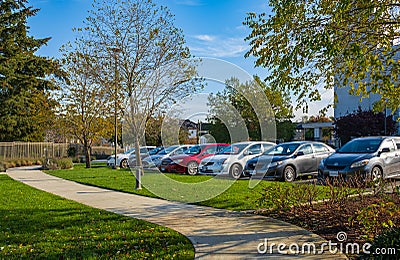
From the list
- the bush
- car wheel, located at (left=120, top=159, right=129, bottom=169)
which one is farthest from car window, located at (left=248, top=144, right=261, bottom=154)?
the bush

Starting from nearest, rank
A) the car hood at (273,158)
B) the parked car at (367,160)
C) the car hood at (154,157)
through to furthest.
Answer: the parked car at (367,160), the car hood at (273,158), the car hood at (154,157)

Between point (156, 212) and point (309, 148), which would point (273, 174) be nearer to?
point (309, 148)

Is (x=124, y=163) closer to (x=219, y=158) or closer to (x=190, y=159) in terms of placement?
(x=190, y=159)

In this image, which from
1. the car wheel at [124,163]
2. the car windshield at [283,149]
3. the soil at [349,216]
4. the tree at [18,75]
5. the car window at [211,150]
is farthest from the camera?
the tree at [18,75]

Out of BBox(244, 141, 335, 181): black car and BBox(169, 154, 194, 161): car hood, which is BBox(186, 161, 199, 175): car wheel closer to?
BBox(169, 154, 194, 161): car hood

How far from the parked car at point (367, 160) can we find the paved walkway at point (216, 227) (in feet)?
17.2

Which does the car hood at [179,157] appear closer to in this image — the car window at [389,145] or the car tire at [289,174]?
the car tire at [289,174]

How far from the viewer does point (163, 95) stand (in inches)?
559

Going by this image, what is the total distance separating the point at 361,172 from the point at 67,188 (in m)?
9.90

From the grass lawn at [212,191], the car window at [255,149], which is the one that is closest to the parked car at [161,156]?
the car window at [255,149]

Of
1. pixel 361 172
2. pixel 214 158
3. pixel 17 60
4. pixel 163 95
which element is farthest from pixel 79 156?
pixel 361 172

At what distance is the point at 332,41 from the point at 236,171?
10.8 meters

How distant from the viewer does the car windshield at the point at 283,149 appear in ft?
50.4

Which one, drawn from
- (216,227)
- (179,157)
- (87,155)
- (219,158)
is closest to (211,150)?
(179,157)
